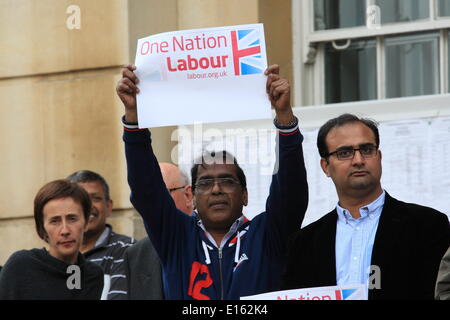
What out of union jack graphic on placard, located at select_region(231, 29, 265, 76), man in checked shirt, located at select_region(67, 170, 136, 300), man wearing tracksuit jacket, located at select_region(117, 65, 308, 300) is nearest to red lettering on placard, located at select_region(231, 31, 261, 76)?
union jack graphic on placard, located at select_region(231, 29, 265, 76)

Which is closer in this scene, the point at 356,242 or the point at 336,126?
the point at 356,242

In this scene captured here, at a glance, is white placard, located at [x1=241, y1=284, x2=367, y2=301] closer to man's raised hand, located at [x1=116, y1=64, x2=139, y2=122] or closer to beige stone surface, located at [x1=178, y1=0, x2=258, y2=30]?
man's raised hand, located at [x1=116, y1=64, x2=139, y2=122]

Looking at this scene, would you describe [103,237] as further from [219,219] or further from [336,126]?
[336,126]

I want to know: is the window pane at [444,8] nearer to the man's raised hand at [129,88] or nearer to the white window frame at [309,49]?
the white window frame at [309,49]

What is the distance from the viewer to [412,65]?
9.16 m

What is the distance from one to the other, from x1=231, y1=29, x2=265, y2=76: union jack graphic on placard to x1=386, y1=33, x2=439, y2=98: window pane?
291cm

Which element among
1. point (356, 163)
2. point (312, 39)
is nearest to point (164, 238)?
point (356, 163)

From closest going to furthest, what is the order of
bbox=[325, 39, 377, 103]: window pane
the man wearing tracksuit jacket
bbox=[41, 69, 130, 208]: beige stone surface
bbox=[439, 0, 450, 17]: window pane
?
the man wearing tracksuit jacket < bbox=[439, 0, 450, 17]: window pane < bbox=[325, 39, 377, 103]: window pane < bbox=[41, 69, 130, 208]: beige stone surface

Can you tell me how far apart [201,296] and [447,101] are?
7.34 feet

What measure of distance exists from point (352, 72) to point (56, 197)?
3.02 m

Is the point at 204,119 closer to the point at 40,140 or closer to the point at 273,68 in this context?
the point at 273,68

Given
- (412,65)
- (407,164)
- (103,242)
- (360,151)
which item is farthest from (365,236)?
(412,65)

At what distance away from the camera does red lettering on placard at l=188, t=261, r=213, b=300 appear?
645cm

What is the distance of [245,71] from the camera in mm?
6406
